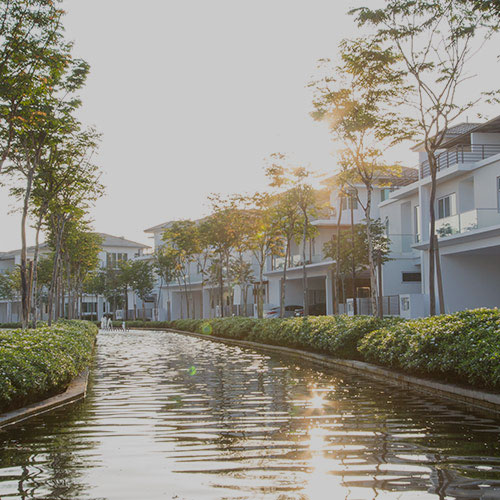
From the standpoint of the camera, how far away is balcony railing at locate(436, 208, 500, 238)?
2717 cm

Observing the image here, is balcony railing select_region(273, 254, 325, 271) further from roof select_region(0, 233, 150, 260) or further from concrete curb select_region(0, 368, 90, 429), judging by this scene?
roof select_region(0, 233, 150, 260)

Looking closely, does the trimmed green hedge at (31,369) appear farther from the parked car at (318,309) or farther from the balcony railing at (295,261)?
the parked car at (318,309)

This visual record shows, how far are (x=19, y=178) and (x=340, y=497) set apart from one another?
19.4 metres

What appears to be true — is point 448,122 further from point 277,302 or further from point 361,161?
point 277,302

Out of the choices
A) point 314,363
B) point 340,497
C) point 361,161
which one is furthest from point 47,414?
point 361,161

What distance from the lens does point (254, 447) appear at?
23.2ft

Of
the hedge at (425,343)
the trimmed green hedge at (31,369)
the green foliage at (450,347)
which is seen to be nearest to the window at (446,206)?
the hedge at (425,343)

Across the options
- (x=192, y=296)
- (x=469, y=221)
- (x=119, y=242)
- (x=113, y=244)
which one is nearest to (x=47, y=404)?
(x=469, y=221)

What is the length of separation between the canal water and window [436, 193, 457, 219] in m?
21.9

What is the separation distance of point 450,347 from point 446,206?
2365 centimetres

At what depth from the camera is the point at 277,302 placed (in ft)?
175

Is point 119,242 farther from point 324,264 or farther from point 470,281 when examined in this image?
point 470,281

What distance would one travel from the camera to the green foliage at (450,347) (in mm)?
9828

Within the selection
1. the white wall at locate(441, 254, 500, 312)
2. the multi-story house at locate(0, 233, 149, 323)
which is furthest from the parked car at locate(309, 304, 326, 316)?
the multi-story house at locate(0, 233, 149, 323)
